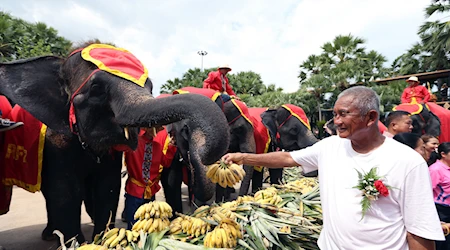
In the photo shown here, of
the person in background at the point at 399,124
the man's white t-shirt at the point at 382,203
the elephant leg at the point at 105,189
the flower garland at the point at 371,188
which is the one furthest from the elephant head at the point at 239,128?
the flower garland at the point at 371,188

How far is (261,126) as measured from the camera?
734 centimetres

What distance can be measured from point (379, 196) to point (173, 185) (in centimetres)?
360

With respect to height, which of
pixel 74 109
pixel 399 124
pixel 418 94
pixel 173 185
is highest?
pixel 418 94

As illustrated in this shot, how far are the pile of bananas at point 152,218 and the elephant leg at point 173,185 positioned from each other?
2579mm

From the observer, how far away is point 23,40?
49.0ft

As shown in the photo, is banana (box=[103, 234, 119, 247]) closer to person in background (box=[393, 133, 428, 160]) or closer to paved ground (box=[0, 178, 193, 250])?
paved ground (box=[0, 178, 193, 250])

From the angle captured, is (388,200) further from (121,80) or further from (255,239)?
(121,80)

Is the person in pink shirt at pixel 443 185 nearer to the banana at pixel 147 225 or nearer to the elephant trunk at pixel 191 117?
the elephant trunk at pixel 191 117

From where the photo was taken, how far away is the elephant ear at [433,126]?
7684 mm

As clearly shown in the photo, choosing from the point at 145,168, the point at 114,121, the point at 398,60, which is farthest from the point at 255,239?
the point at 398,60

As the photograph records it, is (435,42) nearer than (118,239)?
No

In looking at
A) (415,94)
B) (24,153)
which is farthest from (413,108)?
(24,153)

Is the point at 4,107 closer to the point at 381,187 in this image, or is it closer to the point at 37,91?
the point at 37,91

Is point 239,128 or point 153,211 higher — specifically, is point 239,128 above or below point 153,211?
above
